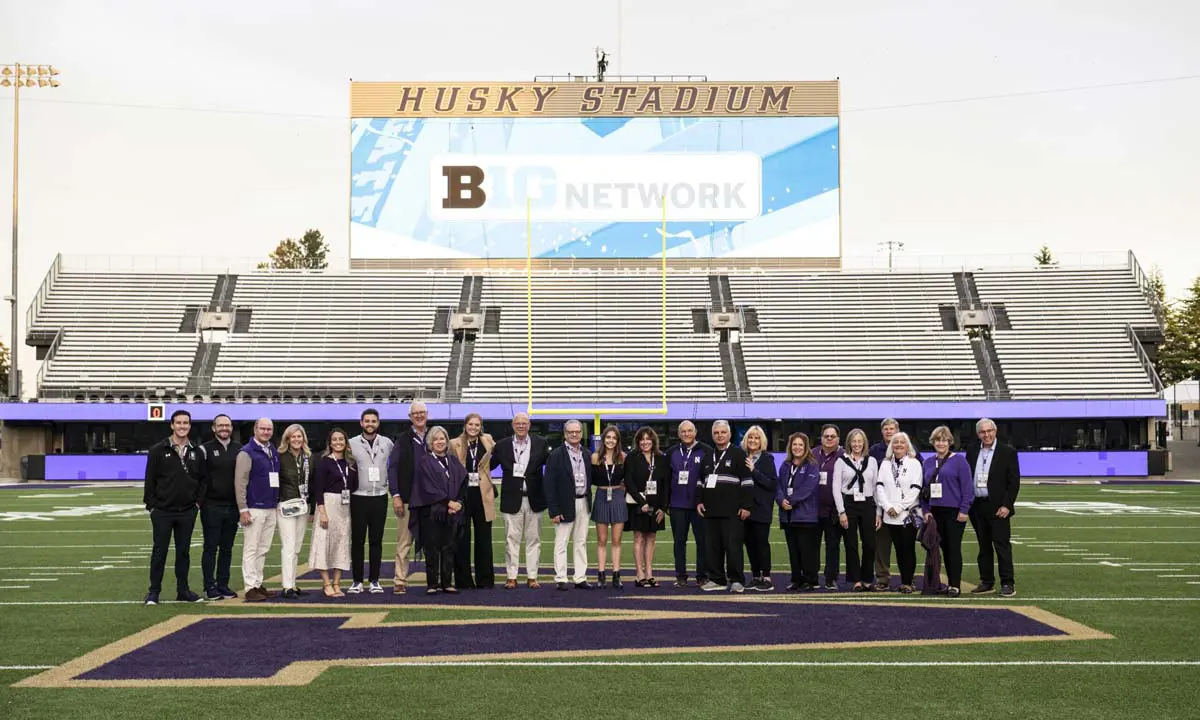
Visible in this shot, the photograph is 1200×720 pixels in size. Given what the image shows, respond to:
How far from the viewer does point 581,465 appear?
453 inches

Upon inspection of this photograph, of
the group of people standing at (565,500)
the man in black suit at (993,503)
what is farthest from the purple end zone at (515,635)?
the group of people standing at (565,500)

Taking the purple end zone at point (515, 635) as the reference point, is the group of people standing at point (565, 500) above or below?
above

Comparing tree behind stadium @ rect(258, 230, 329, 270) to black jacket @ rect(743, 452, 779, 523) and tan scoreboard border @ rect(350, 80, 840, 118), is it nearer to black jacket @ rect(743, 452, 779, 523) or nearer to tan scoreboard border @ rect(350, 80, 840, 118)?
tan scoreboard border @ rect(350, 80, 840, 118)

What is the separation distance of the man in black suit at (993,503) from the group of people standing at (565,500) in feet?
0.05

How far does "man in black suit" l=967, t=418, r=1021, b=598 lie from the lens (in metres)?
10.7

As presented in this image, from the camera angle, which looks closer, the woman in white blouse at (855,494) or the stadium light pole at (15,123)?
the woman in white blouse at (855,494)

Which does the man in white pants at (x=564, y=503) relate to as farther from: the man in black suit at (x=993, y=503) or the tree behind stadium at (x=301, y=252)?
the tree behind stadium at (x=301, y=252)

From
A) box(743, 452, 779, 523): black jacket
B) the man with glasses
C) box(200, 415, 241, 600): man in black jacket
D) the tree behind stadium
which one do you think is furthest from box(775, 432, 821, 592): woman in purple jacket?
the tree behind stadium

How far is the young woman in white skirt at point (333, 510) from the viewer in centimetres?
1070

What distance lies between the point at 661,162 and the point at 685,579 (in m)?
28.4

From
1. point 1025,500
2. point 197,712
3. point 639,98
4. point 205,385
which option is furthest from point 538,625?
point 639,98

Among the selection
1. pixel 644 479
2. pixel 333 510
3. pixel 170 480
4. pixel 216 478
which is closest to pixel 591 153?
pixel 644 479

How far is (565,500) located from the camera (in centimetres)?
1122

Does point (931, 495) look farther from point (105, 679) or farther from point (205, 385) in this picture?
point (205, 385)
